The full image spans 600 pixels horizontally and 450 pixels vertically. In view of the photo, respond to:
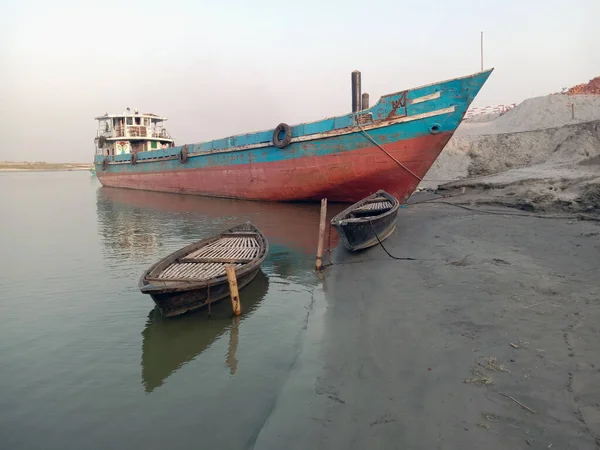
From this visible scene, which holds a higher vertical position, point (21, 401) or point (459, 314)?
point (459, 314)

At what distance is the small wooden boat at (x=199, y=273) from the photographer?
21.6 ft

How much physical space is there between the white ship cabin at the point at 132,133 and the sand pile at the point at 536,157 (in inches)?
880

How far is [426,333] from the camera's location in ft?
17.3

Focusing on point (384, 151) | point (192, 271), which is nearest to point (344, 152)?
point (384, 151)

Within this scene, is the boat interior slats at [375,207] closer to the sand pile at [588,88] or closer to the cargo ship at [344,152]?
the cargo ship at [344,152]

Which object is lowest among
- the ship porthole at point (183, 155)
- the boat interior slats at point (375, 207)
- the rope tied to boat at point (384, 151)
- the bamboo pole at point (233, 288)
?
the bamboo pole at point (233, 288)

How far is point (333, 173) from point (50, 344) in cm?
1283

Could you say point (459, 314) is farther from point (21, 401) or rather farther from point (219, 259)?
point (21, 401)

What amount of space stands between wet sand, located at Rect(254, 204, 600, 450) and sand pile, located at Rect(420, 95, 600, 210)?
16.3 ft

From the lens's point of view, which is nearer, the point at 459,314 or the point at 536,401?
the point at 536,401

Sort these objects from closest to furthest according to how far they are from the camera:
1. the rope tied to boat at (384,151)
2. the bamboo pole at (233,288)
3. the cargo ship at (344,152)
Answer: the bamboo pole at (233,288), the cargo ship at (344,152), the rope tied to boat at (384,151)

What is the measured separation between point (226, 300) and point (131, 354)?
210 cm

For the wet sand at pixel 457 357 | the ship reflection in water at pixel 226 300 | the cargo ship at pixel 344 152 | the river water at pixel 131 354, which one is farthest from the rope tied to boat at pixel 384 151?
the wet sand at pixel 457 357

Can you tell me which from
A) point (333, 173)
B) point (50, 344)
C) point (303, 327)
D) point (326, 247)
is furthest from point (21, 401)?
point (333, 173)
